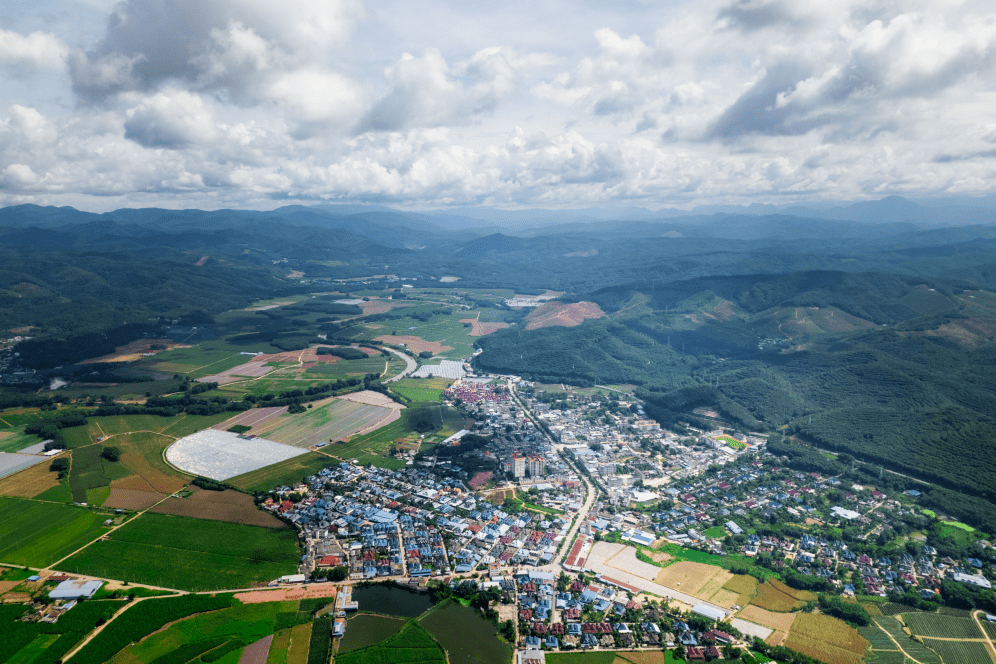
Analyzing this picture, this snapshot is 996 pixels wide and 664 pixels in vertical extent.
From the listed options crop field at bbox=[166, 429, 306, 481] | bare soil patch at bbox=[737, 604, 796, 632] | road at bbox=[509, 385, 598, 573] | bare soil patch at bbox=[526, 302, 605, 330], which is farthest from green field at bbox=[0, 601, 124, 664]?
bare soil patch at bbox=[526, 302, 605, 330]

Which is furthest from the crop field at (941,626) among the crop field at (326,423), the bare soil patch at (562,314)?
the bare soil patch at (562,314)

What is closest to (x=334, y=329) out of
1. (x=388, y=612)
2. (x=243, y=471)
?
(x=243, y=471)

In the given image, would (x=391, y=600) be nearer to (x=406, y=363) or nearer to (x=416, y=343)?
(x=406, y=363)

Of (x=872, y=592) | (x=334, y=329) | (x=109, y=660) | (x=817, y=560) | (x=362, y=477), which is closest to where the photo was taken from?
(x=109, y=660)

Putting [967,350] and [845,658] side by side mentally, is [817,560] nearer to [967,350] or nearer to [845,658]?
[845,658]

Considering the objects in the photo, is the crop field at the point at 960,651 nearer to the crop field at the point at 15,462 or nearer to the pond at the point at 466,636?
the pond at the point at 466,636

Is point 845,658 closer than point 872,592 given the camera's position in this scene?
Yes

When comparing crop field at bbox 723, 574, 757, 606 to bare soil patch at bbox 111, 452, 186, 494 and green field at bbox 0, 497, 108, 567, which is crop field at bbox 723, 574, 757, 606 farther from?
green field at bbox 0, 497, 108, 567
